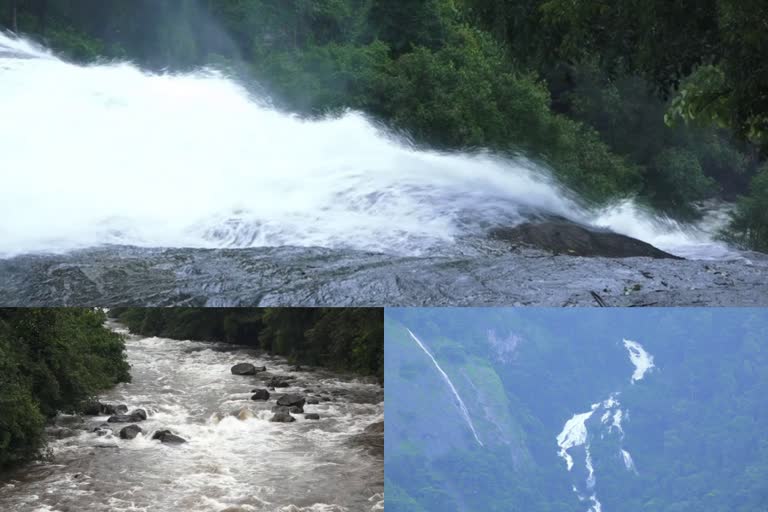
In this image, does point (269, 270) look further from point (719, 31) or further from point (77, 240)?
point (719, 31)

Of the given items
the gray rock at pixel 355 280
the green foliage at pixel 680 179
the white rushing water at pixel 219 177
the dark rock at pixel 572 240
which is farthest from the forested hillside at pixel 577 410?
the green foliage at pixel 680 179

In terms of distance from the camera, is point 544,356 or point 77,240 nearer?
point 544,356

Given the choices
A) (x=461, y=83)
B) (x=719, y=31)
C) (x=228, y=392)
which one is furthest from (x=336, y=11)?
(x=228, y=392)

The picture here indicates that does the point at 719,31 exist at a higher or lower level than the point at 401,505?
higher

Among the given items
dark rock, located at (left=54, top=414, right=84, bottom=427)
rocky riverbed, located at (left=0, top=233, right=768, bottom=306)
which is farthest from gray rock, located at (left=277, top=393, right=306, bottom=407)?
dark rock, located at (left=54, top=414, right=84, bottom=427)

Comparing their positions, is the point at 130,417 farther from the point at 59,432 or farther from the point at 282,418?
the point at 282,418

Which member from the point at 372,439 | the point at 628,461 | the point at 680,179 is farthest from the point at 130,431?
the point at 680,179

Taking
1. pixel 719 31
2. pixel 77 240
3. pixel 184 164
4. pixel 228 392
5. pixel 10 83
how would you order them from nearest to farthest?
pixel 228 392 → pixel 719 31 → pixel 77 240 → pixel 184 164 → pixel 10 83
